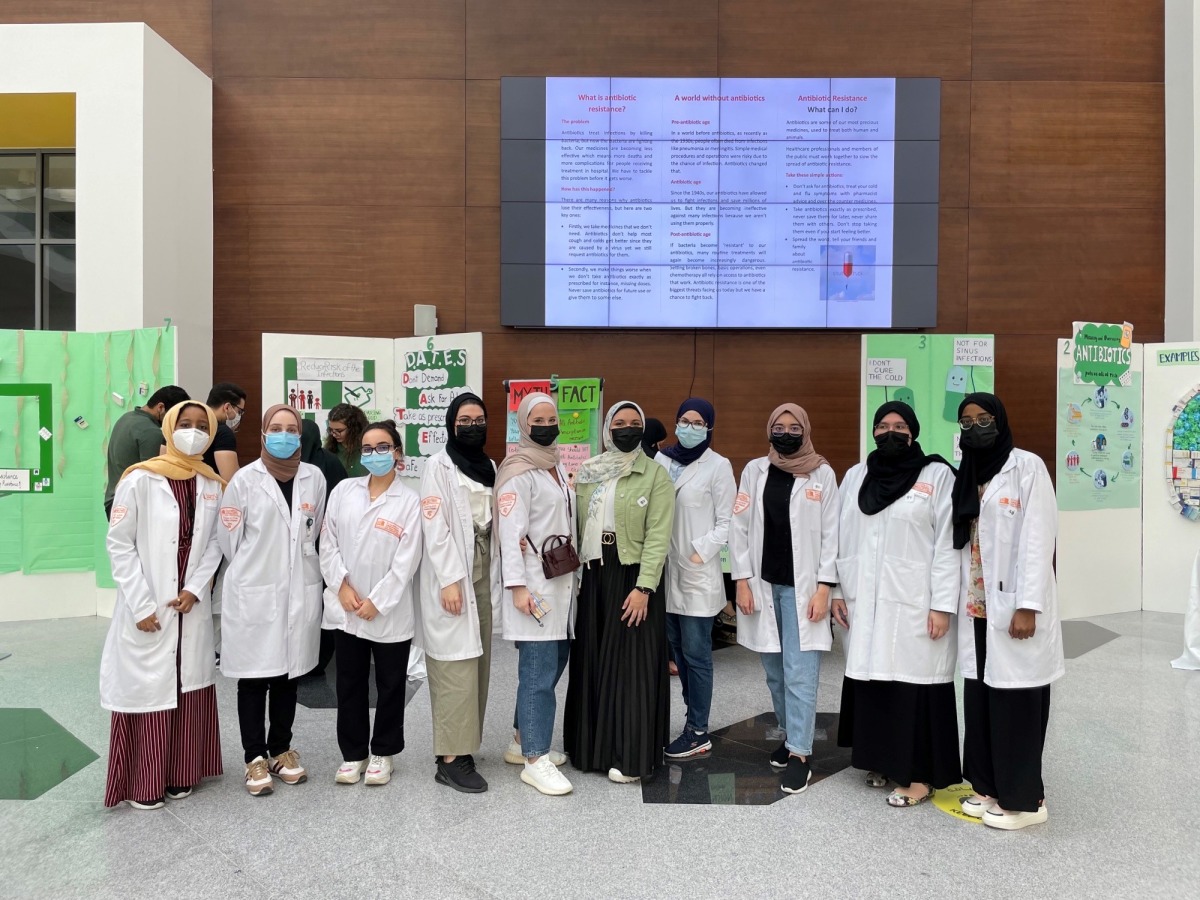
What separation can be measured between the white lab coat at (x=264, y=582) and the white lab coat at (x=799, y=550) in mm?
1715

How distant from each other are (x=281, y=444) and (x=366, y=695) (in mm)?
1035

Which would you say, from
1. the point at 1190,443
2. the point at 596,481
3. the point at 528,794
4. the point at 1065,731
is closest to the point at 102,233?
the point at 596,481

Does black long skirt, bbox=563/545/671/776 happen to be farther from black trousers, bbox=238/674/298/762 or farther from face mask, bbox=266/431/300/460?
face mask, bbox=266/431/300/460

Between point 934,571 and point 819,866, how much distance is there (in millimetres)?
1085

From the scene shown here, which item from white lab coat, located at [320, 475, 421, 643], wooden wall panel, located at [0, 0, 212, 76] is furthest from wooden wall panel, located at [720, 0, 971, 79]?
white lab coat, located at [320, 475, 421, 643]

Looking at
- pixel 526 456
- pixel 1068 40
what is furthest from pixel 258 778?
pixel 1068 40

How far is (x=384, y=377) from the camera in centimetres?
626

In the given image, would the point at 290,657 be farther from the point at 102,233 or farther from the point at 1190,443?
the point at 1190,443

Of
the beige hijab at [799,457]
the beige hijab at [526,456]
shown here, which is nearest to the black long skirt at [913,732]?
the beige hijab at [799,457]

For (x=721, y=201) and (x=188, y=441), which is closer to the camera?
(x=188, y=441)

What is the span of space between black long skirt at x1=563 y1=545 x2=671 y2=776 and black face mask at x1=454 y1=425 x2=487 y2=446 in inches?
26.1

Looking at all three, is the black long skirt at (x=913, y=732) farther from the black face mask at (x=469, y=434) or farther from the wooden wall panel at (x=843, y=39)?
the wooden wall panel at (x=843, y=39)

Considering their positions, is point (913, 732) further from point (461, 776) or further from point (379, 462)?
point (379, 462)

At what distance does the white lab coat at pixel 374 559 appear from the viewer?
323cm
